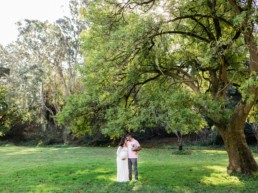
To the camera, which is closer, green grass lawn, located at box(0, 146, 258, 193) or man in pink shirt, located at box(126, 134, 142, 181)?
green grass lawn, located at box(0, 146, 258, 193)

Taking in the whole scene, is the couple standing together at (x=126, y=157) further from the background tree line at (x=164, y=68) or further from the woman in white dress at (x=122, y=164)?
the background tree line at (x=164, y=68)

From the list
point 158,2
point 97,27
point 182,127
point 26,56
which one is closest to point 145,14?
point 158,2

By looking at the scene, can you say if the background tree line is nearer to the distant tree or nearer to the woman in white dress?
the distant tree

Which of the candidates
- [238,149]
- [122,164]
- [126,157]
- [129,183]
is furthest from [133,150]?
[238,149]

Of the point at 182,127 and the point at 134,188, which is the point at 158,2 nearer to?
the point at 182,127

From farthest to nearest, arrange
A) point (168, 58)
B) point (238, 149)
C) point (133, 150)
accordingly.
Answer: point (168, 58) → point (238, 149) → point (133, 150)

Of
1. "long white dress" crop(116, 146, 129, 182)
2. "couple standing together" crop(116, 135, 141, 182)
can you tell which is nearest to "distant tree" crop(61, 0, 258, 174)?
"couple standing together" crop(116, 135, 141, 182)

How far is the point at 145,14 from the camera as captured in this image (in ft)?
35.3

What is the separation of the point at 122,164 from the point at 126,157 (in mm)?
324

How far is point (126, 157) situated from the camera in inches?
460

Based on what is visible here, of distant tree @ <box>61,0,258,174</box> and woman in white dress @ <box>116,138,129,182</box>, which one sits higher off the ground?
distant tree @ <box>61,0,258,174</box>

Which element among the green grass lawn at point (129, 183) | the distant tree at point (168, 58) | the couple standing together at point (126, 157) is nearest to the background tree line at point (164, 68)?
the distant tree at point (168, 58)

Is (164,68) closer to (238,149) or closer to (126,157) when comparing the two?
(126,157)

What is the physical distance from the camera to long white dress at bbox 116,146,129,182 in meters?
11.5
